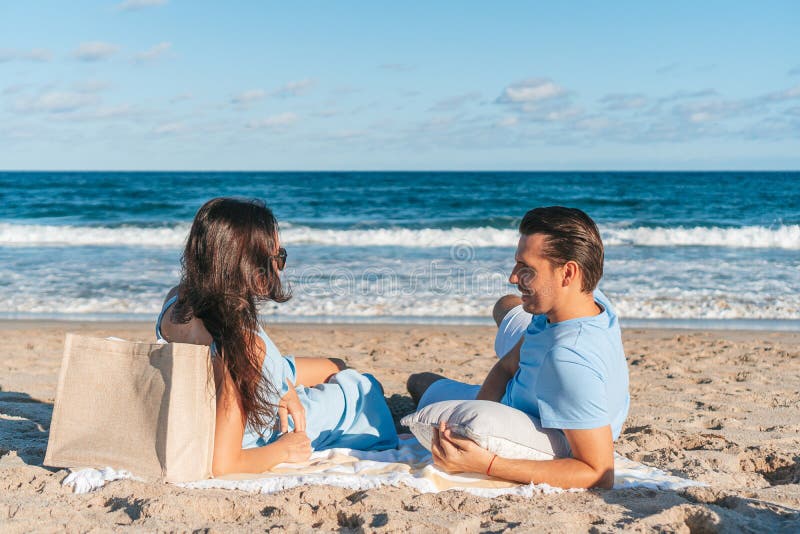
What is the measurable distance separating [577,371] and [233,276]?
1298 millimetres

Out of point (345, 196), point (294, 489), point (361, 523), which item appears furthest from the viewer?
point (345, 196)

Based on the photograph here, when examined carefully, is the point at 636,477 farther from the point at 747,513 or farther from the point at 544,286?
the point at 544,286

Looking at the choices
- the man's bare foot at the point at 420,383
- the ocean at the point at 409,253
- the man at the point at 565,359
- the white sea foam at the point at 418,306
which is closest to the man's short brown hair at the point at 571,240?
the man at the point at 565,359

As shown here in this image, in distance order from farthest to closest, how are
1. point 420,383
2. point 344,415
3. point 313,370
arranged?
point 420,383 → point 313,370 → point 344,415

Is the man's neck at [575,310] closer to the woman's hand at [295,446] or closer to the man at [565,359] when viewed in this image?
the man at [565,359]

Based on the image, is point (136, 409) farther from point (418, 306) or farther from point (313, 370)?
point (418, 306)

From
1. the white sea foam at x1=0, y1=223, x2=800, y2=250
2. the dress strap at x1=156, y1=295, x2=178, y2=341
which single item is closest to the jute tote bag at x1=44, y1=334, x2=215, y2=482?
the dress strap at x1=156, y1=295, x2=178, y2=341

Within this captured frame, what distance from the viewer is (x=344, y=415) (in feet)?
10.8

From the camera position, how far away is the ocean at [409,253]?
26.8ft

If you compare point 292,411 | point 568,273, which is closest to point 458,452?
point 292,411

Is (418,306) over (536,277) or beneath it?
beneath

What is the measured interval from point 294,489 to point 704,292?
7.31 meters

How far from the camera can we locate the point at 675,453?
339cm

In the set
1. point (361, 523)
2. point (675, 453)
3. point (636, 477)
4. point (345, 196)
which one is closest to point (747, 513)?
point (636, 477)
